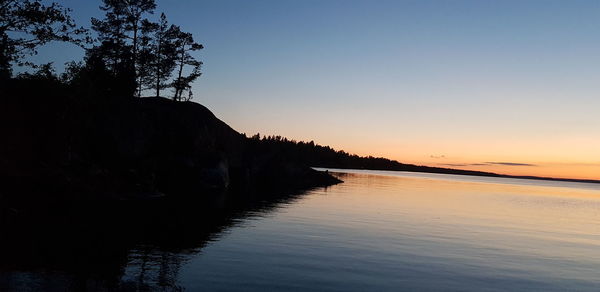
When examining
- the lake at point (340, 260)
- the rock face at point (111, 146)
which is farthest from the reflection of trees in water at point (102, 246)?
the rock face at point (111, 146)

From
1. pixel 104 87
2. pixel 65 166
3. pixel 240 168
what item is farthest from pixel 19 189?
pixel 240 168

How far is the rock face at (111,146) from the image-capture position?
3722cm

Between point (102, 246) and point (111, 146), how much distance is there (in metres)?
34.0

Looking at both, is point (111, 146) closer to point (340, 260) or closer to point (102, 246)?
point (102, 246)

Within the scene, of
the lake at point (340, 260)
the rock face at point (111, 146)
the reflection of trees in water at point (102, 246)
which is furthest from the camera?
the rock face at point (111, 146)

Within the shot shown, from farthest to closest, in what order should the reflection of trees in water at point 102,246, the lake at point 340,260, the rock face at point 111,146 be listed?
the rock face at point 111,146 < the lake at point 340,260 < the reflection of trees in water at point 102,246

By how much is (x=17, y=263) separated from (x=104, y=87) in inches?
1858

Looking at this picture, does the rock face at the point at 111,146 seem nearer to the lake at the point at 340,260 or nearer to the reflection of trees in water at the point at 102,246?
the reflection of trees in water at the point at 102,246

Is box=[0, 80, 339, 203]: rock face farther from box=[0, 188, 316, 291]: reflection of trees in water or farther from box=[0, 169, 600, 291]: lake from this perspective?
box=[0, 169, 600, 291]: lake

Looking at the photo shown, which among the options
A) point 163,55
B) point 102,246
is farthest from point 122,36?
point 102,246

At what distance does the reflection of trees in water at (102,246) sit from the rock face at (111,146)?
25.2ft

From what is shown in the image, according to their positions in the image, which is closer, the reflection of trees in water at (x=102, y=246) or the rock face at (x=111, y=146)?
the reflection of trees in water at (x=102, y=246)

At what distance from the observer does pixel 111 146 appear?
50.9 meters

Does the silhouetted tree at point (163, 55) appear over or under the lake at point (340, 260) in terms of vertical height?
over
